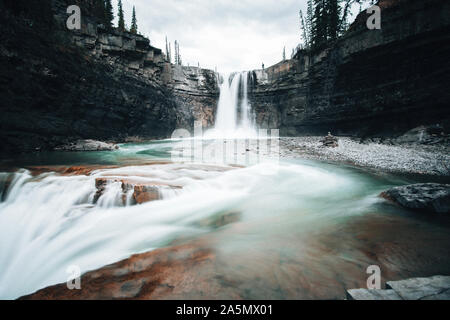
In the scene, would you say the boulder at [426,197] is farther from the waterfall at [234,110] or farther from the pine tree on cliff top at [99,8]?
the pine tree on cliff top at [99,8]

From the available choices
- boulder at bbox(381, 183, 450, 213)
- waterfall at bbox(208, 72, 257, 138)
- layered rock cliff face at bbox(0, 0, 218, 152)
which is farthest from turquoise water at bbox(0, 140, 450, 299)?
waterfall at bbox(208, 72, 257, 138)

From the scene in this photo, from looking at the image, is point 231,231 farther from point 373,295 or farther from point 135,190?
point 135,190

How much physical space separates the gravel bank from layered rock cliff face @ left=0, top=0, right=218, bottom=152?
1348 cm

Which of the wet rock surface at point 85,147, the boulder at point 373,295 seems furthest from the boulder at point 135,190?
the wet rock surface at point 85,147

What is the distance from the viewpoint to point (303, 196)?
5395 mm

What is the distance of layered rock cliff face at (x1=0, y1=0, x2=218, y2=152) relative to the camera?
9.07 metres

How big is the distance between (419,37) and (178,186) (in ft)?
54.2

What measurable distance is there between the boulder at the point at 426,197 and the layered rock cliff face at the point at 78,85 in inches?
574

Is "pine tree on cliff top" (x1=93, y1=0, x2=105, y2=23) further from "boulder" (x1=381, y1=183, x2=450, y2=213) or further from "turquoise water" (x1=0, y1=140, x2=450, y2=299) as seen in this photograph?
"boulder" (x1=381, y1=183, x2=450, y2=213)

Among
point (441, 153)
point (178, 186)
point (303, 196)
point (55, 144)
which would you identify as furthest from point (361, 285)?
point (55, 144)

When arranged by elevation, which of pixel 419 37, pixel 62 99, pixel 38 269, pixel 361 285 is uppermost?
pixel 419 37

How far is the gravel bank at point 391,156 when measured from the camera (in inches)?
287

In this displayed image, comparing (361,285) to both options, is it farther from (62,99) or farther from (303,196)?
(62,99)

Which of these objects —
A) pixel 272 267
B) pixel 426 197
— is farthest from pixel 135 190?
pixel 426 197
